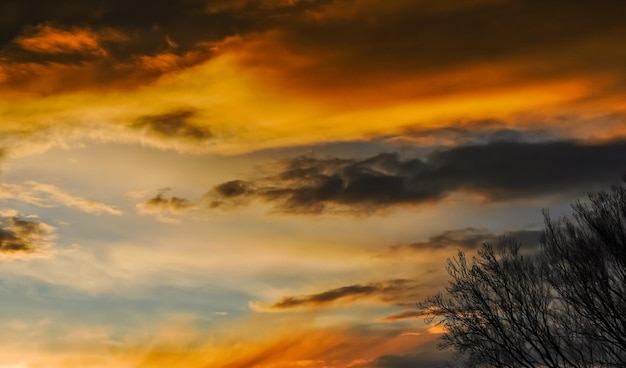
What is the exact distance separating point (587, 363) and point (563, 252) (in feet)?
19.0

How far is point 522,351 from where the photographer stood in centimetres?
4094

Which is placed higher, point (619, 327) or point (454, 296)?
point (454, 296)

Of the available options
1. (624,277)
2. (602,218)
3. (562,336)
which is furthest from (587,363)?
(602,218)

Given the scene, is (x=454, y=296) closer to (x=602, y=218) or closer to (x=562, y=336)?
(x=562, y=336)

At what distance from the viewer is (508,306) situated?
4184 cm

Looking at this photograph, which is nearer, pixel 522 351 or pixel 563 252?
pixel 563 252

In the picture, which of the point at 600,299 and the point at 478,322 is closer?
the point at 600,299

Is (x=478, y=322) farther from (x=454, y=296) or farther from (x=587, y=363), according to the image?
(x=587, y=363)

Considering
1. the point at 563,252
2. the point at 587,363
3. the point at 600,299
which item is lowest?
the point at 587,363

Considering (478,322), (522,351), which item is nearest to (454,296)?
(478,322)

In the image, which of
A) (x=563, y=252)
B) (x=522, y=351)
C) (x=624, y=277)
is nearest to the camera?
(x=624, y=277)

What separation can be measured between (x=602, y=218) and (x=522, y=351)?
9438 mm

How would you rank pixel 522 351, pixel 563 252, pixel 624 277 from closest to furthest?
pixel 624 277 → pixel 563 252 → pixel 522 351

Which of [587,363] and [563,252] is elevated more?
[563,252]
